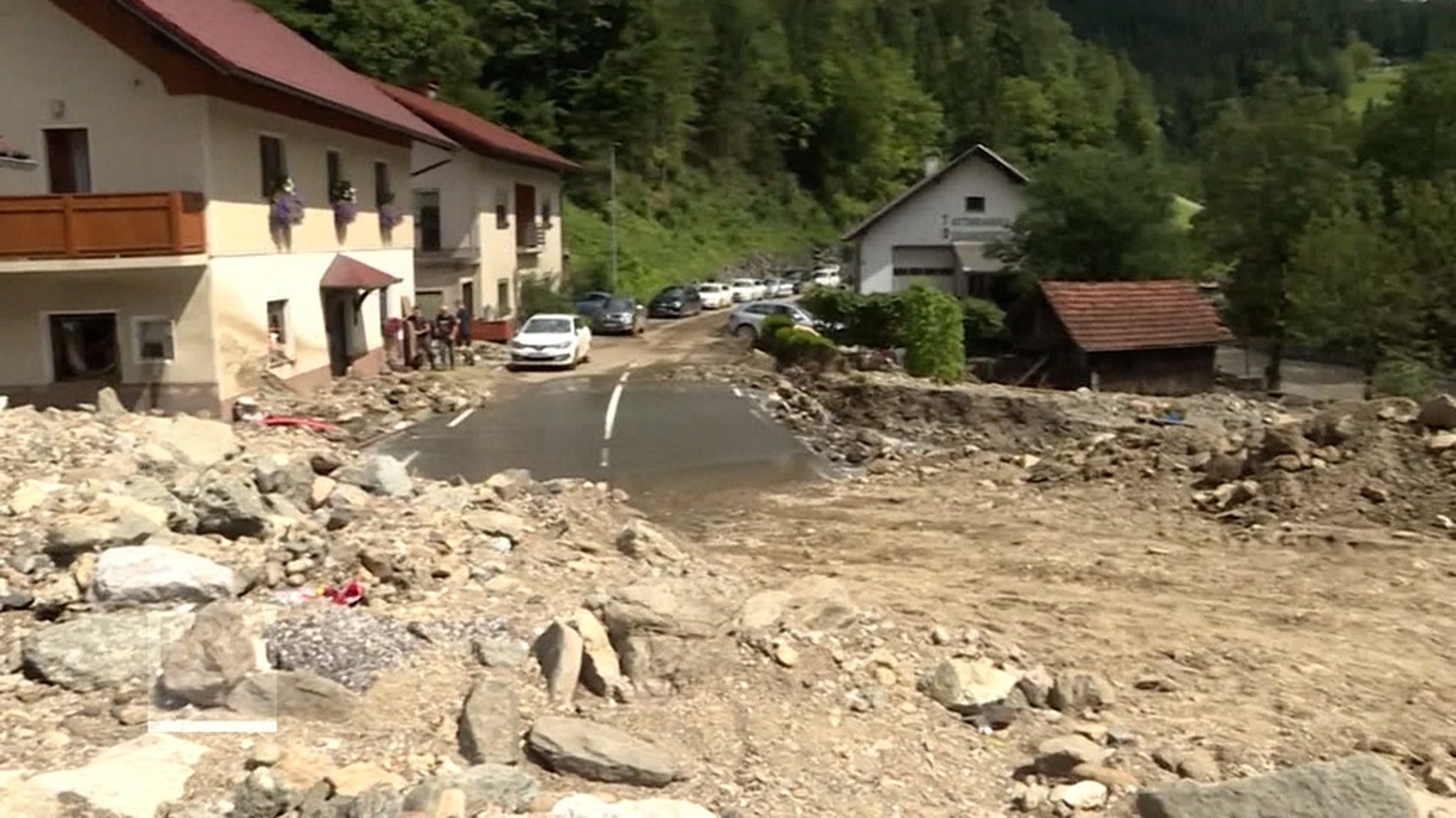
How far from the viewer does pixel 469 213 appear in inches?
1554

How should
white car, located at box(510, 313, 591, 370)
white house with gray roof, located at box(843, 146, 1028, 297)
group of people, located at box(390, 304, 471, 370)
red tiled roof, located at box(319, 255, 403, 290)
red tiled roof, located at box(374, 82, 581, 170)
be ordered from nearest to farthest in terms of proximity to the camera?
red tiled roof, located at box(319, 255, 403, 290)
group of people, located at box(390, 304, 471, 370)
white car, located at box(510, 313, 591, 370)
red tiled roof, located at box(374, 82, 581, 170)
white house with gray roof, located at box(843, 146, 1028, 297)

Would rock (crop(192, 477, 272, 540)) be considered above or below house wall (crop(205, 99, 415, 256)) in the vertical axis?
below

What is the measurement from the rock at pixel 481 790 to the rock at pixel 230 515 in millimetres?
4787

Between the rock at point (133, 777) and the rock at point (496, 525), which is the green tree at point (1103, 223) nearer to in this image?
the rock at point (496, 525)

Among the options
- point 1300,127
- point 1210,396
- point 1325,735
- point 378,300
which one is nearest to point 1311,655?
point 1325,735

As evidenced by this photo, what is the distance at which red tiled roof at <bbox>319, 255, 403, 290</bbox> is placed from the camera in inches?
1064

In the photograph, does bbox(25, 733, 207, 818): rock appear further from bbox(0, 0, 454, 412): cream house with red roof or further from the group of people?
the group of people

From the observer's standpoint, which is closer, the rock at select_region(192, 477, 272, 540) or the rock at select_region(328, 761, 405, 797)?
the rock at select_region(328, 761, 405, 797)

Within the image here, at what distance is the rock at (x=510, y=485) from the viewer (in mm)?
14539

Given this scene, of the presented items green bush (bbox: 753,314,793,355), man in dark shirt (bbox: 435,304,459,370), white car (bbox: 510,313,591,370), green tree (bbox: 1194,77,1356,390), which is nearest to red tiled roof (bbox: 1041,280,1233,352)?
green tree (bbox: 1194,77,1356,390)

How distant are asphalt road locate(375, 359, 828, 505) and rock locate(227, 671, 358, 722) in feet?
32.3

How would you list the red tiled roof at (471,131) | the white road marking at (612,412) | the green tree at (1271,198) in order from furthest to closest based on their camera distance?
the green tree at (1271,198) < the red tiled roof at (471,131) < the white road marking at (612,412)

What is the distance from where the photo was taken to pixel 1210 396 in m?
29.7

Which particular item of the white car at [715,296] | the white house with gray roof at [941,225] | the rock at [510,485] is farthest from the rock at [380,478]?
the white car at [715,296]
